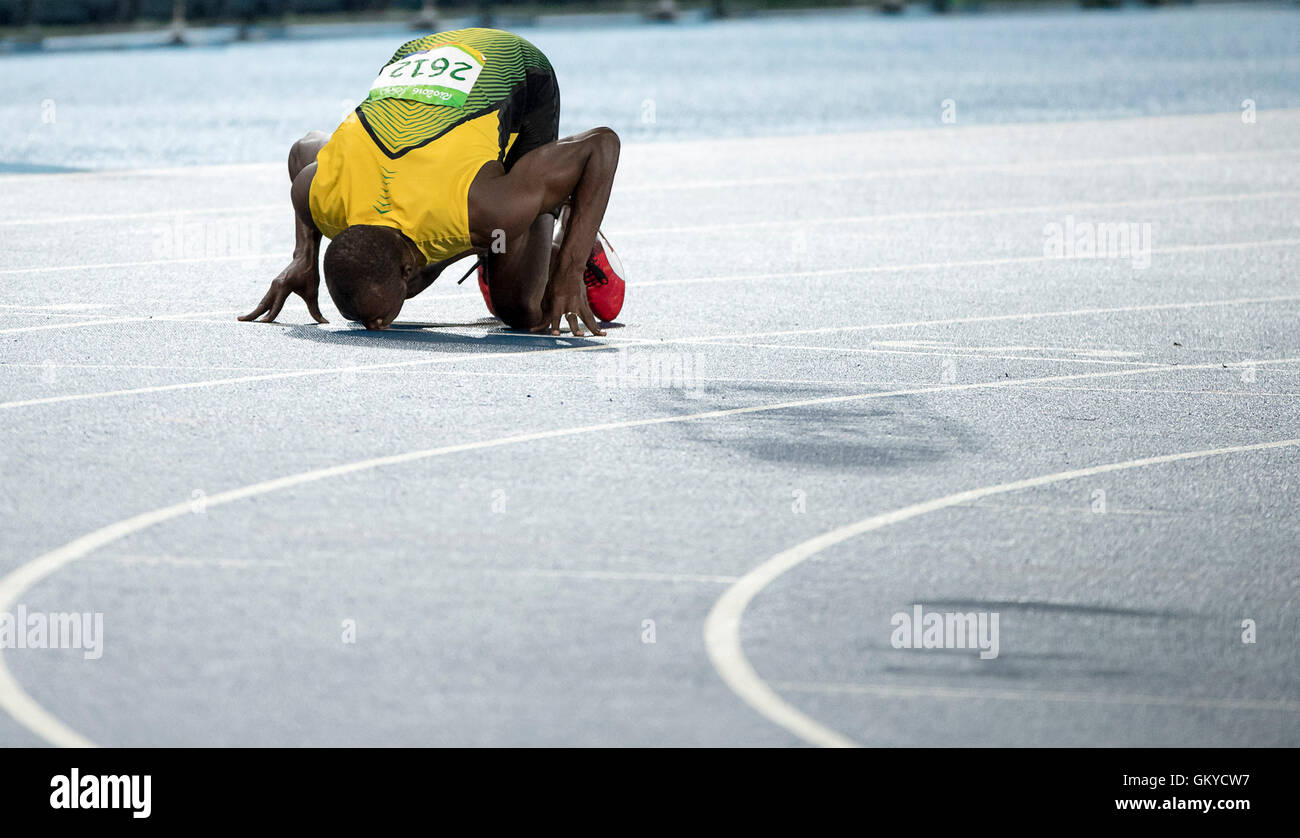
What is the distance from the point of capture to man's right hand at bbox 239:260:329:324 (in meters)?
Answer: 9.20

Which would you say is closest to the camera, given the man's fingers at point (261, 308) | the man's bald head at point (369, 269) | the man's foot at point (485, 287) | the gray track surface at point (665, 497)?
the gray track surface at point (665, 497)

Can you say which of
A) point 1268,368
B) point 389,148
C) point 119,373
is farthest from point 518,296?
point 1268,368

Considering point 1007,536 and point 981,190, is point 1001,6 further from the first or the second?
point 1007,536

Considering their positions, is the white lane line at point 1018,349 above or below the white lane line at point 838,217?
above

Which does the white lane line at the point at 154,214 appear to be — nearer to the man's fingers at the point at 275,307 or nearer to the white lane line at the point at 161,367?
the man's fingers at the point at 275,307

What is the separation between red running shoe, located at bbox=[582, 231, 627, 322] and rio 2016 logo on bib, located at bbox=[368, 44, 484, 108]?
109 centimetres

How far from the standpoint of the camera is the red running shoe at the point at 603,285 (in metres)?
9.66

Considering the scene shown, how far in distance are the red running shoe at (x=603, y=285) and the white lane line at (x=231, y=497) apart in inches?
80.9

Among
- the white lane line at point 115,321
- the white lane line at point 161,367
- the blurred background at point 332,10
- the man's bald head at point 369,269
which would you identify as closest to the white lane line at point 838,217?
the white lane line at point 115,321

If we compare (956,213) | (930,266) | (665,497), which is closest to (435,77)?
(665,497)

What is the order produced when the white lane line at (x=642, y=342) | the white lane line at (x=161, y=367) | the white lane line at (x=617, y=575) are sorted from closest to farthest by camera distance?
the white lane line at (x=617, y=575) < the white lane line at (x=642, y=342) < the white lane line at (x=161, y=367)

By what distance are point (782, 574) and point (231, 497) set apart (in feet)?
6.22

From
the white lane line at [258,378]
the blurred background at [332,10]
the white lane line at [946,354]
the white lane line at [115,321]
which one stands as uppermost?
the white lane line at [946,354]

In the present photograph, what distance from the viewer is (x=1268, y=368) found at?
8945mm
